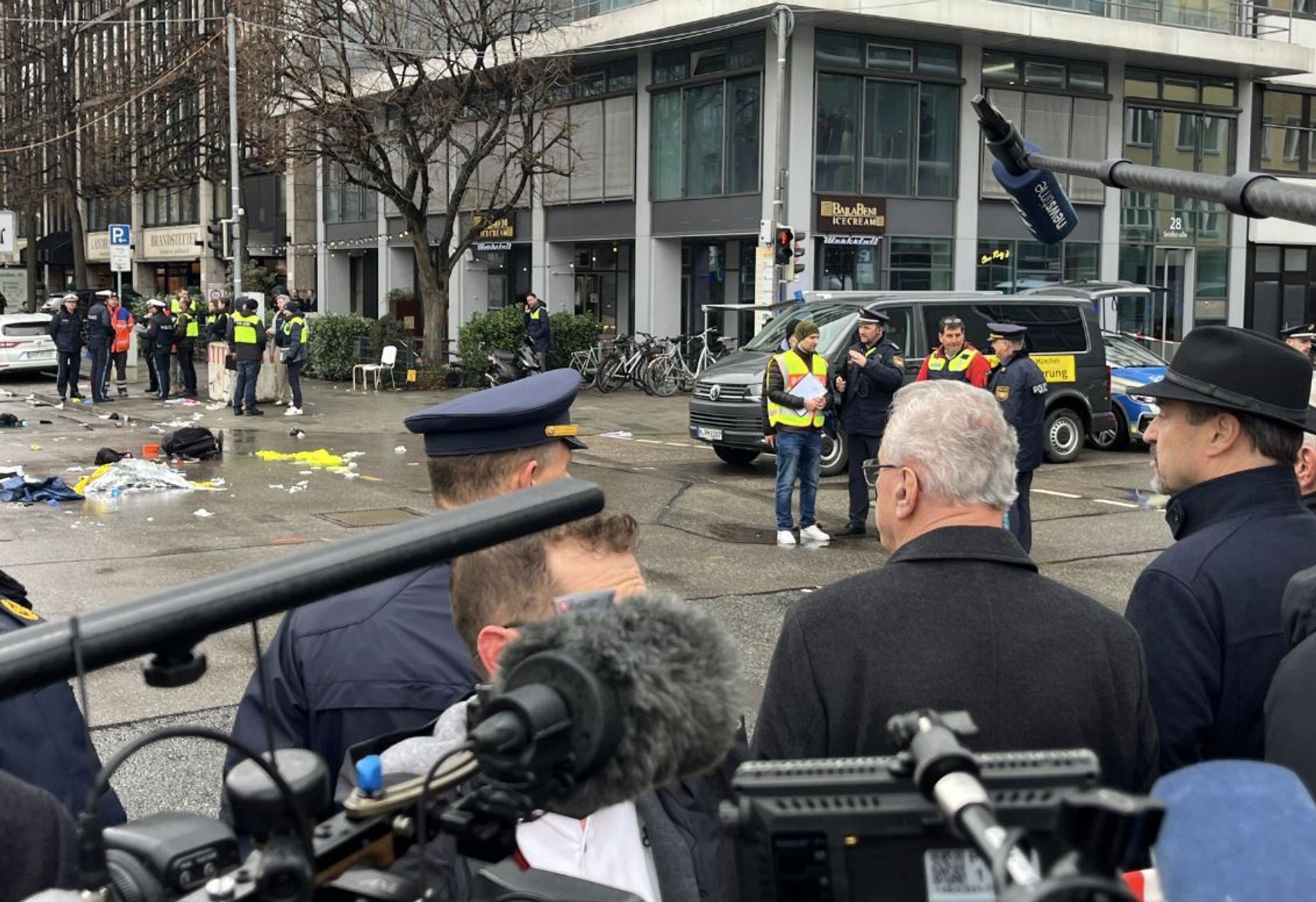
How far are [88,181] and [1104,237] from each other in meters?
34.5

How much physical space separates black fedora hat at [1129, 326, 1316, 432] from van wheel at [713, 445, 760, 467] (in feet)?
41.3

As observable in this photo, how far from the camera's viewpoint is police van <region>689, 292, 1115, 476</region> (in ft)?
50.8

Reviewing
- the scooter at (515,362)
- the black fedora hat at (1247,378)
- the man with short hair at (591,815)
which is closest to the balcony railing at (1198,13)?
the scooter at (515,362)

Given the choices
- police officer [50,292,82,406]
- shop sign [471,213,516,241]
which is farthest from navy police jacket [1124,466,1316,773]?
shop sign [471,213,516,241]

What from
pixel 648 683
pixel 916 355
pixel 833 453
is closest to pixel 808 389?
pixel 833 453

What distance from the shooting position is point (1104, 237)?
32469 mm

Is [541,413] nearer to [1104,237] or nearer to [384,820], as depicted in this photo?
[384,820]

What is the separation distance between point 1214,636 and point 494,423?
169cm

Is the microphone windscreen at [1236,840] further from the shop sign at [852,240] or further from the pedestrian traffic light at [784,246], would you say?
the shop sign at [852,240]

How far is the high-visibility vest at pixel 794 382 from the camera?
452 inches

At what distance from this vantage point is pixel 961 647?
2.55 metres

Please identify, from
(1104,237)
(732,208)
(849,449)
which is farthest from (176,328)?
(1104,237)

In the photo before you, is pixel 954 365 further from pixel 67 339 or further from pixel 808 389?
pixel 67 339

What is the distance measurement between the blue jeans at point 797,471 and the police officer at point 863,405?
15.5 inches
